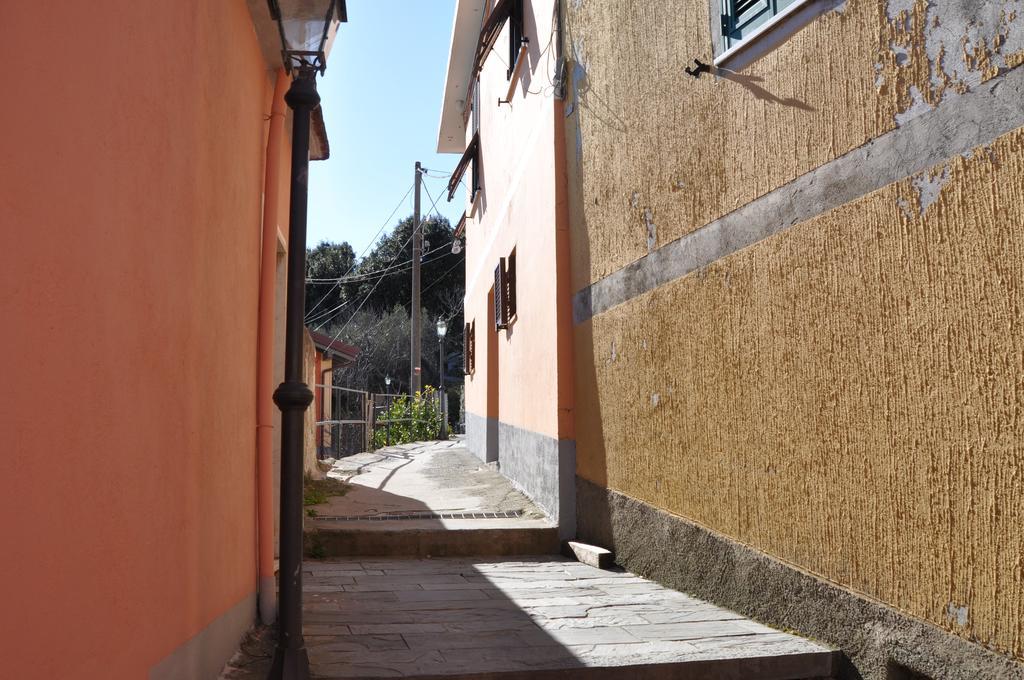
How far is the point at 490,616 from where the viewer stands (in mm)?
4375

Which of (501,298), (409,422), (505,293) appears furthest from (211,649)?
(409,422)

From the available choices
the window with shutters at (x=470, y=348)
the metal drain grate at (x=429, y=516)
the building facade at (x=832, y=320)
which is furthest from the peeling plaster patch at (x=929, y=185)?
the window with shutters at (x=470, y=348)

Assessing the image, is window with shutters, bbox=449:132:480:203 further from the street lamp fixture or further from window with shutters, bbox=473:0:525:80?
the street lamp fixture

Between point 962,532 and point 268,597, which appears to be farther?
point 268,597

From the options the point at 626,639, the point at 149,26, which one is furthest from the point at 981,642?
the point at 149,26

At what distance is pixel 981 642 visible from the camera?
104 inches

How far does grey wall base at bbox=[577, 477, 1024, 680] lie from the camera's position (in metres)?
2.82

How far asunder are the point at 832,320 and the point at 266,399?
8.80 feet

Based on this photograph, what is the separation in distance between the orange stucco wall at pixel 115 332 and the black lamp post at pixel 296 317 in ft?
0.90

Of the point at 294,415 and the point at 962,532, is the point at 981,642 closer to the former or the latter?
the point at 962,532

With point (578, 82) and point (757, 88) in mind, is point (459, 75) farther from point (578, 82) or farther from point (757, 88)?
point (757, 88)

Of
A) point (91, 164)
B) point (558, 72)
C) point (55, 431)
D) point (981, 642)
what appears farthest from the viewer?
point (558, 72)

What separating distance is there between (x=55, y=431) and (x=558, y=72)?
6.06m

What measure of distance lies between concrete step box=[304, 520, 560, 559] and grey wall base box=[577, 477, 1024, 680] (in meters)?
0.68
